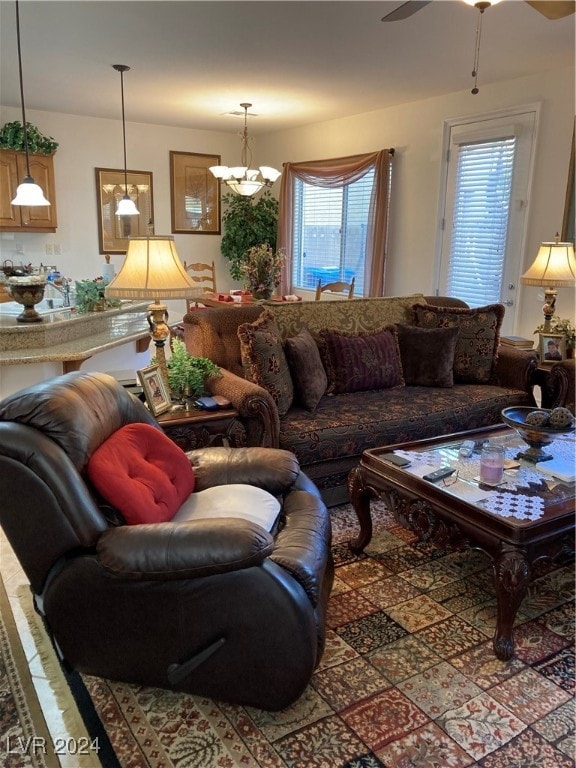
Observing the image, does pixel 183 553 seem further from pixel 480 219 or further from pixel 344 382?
pixel 480 219

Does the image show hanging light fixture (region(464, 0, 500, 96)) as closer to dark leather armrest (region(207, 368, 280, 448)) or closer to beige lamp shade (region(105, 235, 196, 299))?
beige lamp shade (region(105, 235, 196, 299))

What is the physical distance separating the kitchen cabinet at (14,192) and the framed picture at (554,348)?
4776mm

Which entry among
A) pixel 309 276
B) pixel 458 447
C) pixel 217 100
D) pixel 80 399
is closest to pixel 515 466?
pixel 458 447

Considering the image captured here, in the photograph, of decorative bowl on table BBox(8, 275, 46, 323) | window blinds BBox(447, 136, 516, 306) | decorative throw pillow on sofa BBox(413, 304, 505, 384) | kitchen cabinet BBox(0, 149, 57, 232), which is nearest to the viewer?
decorative bowl on table BBox(8, 275, 46, 323)

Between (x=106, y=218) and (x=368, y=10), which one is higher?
(x=368, y=10)

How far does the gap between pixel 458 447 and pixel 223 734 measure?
158 centimetres

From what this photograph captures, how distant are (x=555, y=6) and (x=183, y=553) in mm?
2344

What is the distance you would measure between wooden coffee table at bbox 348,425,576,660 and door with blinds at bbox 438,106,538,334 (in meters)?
2.42

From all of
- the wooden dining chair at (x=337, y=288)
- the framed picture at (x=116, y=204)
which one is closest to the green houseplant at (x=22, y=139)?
the framed picture at (x=116, y=204)

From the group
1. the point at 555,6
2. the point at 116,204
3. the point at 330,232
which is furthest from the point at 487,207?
→ the point at 116,204

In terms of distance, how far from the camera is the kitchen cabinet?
18.8ft

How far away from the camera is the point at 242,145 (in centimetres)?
745

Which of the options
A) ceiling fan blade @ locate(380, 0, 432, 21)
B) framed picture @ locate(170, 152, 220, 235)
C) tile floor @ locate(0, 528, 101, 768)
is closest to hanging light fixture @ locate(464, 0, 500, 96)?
ceiling fan blade @ locate(380, 0, 432, 21)

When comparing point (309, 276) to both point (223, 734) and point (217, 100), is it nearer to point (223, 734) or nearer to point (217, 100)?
point (217, 100)
